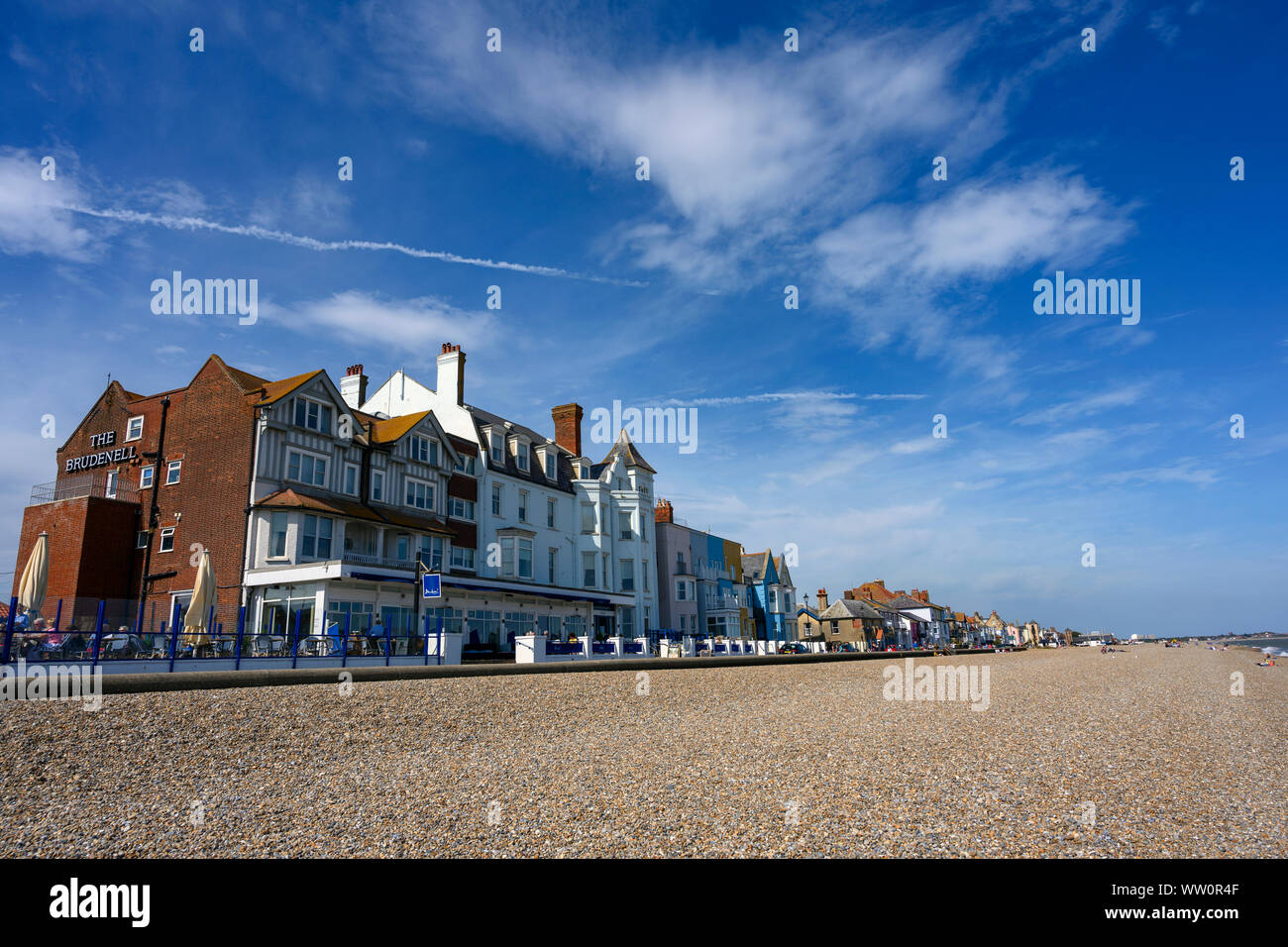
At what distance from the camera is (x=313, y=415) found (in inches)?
1167

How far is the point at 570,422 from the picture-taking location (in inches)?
1884

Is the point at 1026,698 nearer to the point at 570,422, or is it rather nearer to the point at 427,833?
the point at 427,833

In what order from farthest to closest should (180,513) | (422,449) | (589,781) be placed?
(422,449)
(180,513)
(589,781)

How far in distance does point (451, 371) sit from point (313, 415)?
11299 millimetres

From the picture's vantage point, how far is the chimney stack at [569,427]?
4744 cm

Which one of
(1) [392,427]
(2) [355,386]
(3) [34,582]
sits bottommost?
(3) [34,582]

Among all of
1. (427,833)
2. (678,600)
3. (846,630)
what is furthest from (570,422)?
(846,630)

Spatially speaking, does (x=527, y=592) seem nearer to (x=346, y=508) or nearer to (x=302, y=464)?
(x=346, y=508)

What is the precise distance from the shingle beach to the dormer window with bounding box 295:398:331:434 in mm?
16487

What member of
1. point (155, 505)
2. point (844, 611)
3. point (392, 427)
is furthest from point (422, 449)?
point (844, 611)

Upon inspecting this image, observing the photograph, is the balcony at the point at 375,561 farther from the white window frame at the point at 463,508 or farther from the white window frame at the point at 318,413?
the white window frame at the point at 463,508

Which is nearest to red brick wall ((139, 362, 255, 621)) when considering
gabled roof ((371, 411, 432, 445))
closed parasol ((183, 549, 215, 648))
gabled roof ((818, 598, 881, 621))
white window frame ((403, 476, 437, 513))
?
gabled roof ((371, 411, 432, 445))

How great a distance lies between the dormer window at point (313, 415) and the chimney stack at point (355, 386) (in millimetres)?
9879
